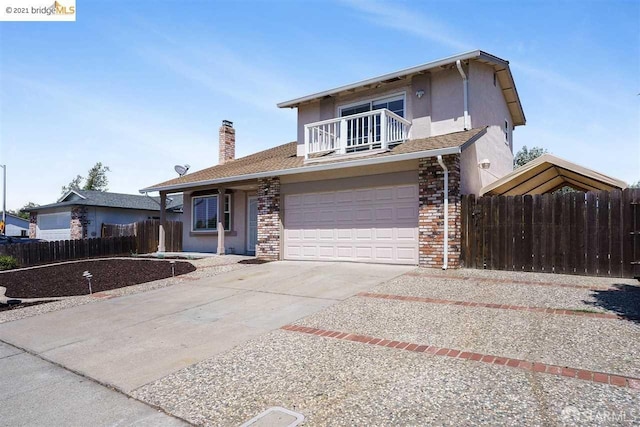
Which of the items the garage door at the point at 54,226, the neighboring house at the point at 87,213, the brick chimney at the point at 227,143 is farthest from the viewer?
the garage door at the point at 54,226

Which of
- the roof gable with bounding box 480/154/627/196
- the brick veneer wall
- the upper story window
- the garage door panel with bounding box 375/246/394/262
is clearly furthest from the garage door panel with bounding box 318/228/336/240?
the brick veneer wall

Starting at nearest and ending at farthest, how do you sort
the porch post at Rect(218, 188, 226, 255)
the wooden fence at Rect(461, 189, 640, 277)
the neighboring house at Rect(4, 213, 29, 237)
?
the wooden fence at Rect(461, 189, 640, 277), the porch post at Rect(218, 188, 226, 255), the neighboring house at Rect(4, 213, 29, 237)

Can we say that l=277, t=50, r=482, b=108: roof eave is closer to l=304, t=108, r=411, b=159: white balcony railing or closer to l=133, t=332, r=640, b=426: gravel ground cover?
l=304, t=108, r=411, b=159: white balcony railing

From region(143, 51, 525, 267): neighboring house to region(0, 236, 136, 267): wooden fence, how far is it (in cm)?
651

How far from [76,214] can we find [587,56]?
87.7 ft

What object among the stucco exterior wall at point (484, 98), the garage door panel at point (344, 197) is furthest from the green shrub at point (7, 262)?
the stucco exterior wall at point (484, 98)

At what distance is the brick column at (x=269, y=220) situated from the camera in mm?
13273

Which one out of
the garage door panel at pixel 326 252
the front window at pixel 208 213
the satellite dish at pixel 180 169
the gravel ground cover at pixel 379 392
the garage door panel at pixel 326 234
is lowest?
the gravel ground cover at pixel 379 392

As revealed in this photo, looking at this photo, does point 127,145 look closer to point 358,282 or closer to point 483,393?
point 358,282

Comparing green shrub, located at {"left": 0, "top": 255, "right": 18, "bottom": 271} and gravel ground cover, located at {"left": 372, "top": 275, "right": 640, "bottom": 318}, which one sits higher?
gravel ground cover, located at {"left": 372, "top": 275, "right": 640, "bottom": 318}

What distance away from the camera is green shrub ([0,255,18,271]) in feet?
48.6

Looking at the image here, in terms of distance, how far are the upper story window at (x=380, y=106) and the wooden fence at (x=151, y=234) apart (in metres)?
10.0

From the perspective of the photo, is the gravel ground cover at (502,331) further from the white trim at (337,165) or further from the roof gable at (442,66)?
the roof gable at (442,66)

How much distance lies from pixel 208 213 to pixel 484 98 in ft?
38.6
